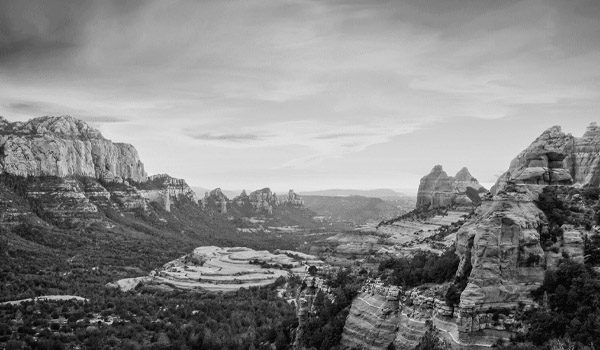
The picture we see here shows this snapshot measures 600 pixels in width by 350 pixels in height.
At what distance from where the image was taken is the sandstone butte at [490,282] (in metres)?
25.2

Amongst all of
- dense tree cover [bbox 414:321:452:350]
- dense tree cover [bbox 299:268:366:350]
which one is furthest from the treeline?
dense tree cover [bbox 414:321:452:350]

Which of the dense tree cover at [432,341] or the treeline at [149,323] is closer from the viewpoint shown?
the dense tree cover at [432,341]

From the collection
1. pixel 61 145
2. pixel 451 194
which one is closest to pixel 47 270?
pixel 61 145

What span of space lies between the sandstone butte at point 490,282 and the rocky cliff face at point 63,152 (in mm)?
128379

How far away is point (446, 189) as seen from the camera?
98500 millimetres

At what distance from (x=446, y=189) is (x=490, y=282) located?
7576 cm

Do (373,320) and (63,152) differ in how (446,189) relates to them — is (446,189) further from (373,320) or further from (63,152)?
(63,152)

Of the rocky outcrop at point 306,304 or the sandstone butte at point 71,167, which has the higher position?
the sandstone butte at point 71,167

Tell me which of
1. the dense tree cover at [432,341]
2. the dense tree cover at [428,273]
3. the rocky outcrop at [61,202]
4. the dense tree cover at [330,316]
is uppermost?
the rocky outcrop at [61,202]

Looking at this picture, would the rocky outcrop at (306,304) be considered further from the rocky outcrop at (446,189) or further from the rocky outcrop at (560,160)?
the rocky outcrop at (446,189)

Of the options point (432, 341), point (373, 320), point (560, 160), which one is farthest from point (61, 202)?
point (560, 160)

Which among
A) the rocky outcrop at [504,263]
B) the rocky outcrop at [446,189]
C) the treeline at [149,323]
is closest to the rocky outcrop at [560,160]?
the rocky outcrop at [504,263]

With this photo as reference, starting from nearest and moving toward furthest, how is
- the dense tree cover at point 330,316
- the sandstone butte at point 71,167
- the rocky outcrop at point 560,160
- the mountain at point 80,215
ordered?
the rocky outcrop at point 560,160 → the dense tree cover at point 330,316 → the mountain at point 80,215 → the sandstone butte at point 71,167

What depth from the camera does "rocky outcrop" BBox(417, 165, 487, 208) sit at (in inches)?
3462
